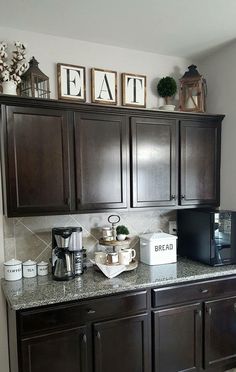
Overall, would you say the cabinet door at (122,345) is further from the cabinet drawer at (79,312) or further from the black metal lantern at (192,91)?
the black metal lantern at (192,91)

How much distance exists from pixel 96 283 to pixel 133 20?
1.92 metres

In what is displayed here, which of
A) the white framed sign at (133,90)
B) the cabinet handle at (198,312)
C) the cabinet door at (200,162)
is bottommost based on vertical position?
the cabinet handle at (198,312)

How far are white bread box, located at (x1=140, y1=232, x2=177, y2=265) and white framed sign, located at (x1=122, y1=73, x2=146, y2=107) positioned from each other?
1206 millimetres

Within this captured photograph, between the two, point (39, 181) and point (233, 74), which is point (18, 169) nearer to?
point (39, 181)

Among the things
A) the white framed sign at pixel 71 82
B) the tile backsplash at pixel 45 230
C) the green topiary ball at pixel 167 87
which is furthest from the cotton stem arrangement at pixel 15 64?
the green topiary ball at pixel 167 87

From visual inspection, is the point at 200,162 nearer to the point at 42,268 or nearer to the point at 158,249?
the point at 158,249

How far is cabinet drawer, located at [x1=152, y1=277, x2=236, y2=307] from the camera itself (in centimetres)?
→ 210

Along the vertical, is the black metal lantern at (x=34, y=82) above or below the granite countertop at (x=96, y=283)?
above

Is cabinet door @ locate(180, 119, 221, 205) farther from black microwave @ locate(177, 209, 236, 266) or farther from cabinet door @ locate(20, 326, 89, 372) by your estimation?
cabinet door @ locate(20, 326, 89, 372)

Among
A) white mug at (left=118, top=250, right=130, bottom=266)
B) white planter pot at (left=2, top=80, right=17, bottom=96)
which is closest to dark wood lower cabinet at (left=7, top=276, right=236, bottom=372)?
white mug at (left=118, top=250, right=130, bottom=266)

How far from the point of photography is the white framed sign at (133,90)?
8.51ft

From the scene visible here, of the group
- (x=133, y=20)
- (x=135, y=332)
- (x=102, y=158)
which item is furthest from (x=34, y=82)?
(x=135, y=332)

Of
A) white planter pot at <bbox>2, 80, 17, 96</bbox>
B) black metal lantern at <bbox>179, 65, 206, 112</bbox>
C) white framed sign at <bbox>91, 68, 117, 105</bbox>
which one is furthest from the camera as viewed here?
black metal lantern at <bbox>179, 65, 206, 112</bbox>

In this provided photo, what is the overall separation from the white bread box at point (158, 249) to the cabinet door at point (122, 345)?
0.54 metres
